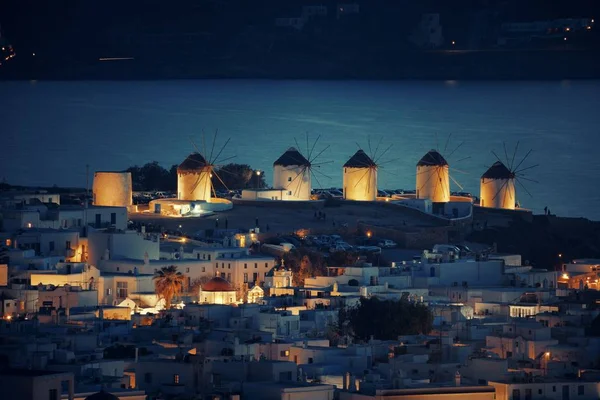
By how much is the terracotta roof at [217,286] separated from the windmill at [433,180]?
1838 cm

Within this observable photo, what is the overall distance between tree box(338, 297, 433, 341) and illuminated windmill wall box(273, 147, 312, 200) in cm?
2070

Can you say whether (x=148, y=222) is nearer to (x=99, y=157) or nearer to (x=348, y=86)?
(x=99, y=157)

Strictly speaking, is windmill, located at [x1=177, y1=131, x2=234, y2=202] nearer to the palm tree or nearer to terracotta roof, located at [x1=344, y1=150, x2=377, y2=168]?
terracotta roof, located at [x1=344, y1=150, x2=377, y2=168]

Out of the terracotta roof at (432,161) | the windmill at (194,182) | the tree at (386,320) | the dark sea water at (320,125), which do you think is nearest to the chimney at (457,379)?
the tree at (386,320)

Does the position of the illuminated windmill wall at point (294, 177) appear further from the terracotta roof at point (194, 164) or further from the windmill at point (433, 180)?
the windmill at point (433, 180)

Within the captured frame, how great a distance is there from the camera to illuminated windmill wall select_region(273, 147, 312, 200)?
173ft

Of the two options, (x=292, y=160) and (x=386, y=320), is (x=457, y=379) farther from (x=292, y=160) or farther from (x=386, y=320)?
(x=292, y=160)

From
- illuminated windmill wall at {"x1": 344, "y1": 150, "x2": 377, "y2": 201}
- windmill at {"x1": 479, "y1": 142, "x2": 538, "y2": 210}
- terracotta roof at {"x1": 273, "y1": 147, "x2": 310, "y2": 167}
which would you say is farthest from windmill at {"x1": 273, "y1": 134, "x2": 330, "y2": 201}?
windmill at {"x1": 479, "y1": 142, "x2": 538, "y2": 210}

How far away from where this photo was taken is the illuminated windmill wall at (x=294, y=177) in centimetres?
5284

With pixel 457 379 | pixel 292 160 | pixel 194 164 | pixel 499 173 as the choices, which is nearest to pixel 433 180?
pixel 499 173

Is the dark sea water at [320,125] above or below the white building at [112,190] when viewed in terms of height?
above

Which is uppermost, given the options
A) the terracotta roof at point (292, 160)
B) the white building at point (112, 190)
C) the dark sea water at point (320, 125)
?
the dark sea water at point (320, 125)

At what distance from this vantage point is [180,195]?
166 feet

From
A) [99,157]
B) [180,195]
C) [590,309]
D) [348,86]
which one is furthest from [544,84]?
[590,309]
